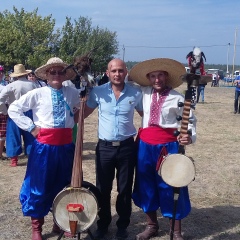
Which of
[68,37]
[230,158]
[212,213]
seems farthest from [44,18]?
[212,213]

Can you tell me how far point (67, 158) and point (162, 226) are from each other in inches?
55.1

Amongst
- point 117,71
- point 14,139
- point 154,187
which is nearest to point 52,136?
point 117,71

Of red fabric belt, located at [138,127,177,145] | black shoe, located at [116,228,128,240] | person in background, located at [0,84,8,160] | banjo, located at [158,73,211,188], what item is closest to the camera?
banjo, located at [158,73,211,188]

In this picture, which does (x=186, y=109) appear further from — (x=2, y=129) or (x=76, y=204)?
(x=2, y=129)

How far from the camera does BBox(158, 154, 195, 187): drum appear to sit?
12.3ft

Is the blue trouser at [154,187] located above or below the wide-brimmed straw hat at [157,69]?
below

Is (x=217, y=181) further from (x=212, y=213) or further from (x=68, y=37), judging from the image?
(x=68, y=37)

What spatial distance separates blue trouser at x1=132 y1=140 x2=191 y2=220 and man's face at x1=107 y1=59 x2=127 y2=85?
2.11 ft

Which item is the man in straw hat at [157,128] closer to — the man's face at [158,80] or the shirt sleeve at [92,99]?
the man's face at [158,80]

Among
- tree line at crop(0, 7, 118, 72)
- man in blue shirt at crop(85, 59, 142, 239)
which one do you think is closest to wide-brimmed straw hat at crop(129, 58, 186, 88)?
man in blue shirt at crop(85, 59, 142, 239)

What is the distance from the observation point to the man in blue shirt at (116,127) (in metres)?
3.91

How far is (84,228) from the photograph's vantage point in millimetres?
3664

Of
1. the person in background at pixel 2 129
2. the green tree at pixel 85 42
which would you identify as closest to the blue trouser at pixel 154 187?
the person in background at pixel 2 129

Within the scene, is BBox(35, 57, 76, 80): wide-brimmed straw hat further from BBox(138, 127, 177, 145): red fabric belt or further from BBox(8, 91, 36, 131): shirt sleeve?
BBox(138, 127, 177, 145): red fabric belt
